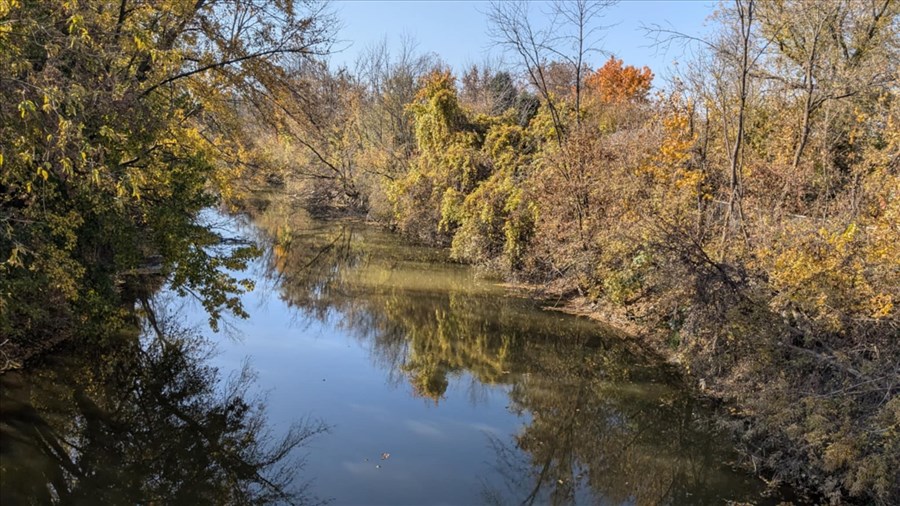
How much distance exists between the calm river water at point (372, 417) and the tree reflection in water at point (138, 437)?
0.09ft

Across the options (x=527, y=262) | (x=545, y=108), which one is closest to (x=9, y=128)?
(x=527, y=262)

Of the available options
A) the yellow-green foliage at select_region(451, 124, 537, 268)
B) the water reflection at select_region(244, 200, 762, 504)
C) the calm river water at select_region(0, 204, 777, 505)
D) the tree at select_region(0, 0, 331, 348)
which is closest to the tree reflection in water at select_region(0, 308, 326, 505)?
the calm river water at select_region(0, 204, 777, 505)

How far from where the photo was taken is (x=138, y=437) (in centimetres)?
738

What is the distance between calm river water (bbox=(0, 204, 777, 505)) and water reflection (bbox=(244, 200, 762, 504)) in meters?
0.04

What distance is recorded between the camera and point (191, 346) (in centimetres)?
1096

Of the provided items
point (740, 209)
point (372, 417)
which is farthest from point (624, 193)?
point (372, 417)

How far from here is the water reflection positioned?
7.22 metres

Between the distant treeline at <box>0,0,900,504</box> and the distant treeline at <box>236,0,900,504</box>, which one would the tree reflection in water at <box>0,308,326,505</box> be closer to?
the distant treeline at <box>0,0,900,504</box>

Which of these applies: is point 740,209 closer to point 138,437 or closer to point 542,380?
point 542,380

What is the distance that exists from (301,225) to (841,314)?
26311 millimetres

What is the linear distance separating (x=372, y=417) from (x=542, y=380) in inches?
134

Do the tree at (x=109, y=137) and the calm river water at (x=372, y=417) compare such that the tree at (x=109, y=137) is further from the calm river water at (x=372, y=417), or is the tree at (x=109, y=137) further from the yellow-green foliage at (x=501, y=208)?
the yellow-green foliage at (x=501, y=208)

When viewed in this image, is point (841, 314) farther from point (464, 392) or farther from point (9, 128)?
point (9, 128)

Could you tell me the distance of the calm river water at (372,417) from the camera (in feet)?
21.9
